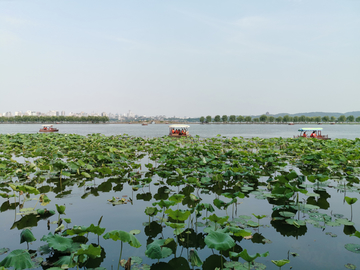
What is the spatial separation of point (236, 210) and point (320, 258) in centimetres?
223

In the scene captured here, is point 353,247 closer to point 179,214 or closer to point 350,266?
point 350,266

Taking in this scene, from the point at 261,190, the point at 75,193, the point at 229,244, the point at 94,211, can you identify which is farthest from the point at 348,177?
the point at 75,193

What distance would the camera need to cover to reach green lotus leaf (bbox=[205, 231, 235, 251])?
289 cm

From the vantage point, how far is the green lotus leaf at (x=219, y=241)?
2.89 meters

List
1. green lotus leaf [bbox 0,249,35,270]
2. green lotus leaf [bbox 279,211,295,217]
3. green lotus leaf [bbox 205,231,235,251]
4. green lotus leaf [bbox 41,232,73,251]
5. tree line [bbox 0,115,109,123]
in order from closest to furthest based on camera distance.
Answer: green lotus leaf [bbox 0,249,35,270], green lotus leaf [bbox 205,231,235,251], green lotus leaf [bbox 41,232,73,251], green lotus leaf [bbox 279,211,295,217], tree line [bbox 0,115,109,123]

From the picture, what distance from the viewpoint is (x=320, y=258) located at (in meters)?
3.84

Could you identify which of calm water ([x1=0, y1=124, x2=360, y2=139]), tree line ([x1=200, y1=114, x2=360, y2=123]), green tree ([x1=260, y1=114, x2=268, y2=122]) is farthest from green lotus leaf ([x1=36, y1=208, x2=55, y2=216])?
green tree ([x1=260, y1=114, x2=268, y2=122])

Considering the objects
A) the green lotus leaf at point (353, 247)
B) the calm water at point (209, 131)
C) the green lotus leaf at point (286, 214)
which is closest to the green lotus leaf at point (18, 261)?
the green lotus leaf at point (286, 214)

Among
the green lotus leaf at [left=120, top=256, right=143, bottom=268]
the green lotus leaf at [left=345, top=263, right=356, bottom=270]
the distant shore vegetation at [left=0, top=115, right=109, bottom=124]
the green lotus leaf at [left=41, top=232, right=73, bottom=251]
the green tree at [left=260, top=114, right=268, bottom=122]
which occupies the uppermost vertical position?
the green tree at [left=260, top=114, right=268, bottom=122]

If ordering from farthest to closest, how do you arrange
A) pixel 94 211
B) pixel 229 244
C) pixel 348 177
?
pixel 348 177 → pixel 94 211 → pixel 229 244

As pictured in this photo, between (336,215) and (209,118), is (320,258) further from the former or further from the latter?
(209,118)

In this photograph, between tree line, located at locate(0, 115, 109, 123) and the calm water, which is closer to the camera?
the calm water

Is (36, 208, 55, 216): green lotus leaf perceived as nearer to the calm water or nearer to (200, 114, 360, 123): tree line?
the calm water

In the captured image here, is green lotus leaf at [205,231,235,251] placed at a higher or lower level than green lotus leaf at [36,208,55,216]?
higher
